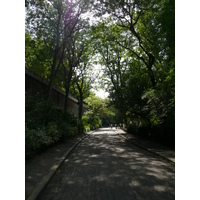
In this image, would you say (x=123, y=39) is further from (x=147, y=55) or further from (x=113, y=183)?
(x=113, y=183)

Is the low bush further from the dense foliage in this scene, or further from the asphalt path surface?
the asphalt path surface

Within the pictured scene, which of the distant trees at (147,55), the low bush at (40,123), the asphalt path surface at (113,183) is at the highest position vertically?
the distant trees at (147,55)

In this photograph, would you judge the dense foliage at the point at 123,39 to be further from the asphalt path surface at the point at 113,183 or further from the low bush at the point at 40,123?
the asphalt path surface at the point at 113,183

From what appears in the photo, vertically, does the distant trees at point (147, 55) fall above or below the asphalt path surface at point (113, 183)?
above

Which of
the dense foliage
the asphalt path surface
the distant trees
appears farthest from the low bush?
the distant trees

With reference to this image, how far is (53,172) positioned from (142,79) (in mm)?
14114

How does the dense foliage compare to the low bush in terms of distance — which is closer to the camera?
the low bush

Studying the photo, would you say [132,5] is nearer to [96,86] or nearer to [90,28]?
[90,28]

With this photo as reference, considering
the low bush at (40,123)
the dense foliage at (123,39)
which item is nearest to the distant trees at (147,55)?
the dense foliage at (123,39)

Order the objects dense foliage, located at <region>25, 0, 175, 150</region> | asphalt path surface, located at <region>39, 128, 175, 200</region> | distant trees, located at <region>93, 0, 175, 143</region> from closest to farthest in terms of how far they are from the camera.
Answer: asphalt path surface, located at <region>39, 128, 175, 200</region>, distant trees, located at <region>93, 0, 175, 143</region>, dense foliage, located at <region>25, 0, 175, 150</region>

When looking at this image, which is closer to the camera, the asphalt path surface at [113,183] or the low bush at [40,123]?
the asphalt path surface at [113,183]

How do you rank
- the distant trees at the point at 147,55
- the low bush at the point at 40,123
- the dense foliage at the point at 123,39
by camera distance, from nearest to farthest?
the low bush at the point at 40,123
the distant trees at the point at 147,55
the dense foliage at the point at 123,39

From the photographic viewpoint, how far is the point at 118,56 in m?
29.7

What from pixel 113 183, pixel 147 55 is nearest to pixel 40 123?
pixel 113 183
